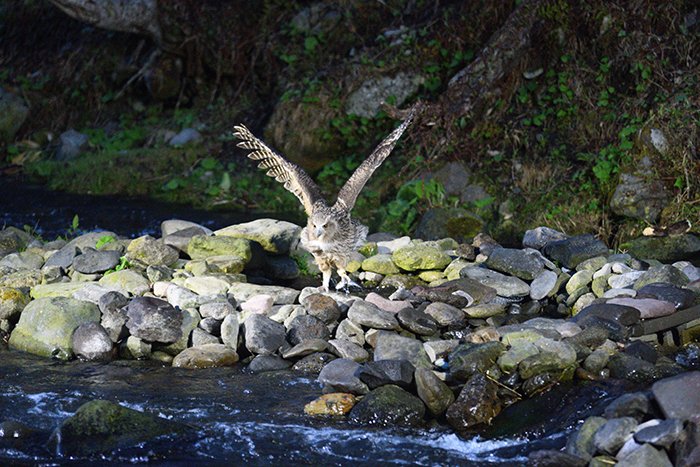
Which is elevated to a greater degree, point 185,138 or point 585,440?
point 185,138

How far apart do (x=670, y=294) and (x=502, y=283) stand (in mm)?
1441

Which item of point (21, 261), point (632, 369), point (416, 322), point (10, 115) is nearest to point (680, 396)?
point (632, 369)

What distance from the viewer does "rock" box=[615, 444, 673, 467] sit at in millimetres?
5109

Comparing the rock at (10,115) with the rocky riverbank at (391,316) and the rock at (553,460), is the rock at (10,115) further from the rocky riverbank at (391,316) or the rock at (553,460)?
the rock at (553,460)

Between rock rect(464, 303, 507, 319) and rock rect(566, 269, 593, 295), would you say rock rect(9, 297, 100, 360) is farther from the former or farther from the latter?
rock rect(566, 269, 593, 295)

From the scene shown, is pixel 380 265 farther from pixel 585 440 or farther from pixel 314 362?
pixel 585 440

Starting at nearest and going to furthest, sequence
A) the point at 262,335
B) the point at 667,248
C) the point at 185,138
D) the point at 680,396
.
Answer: the point at 680,396, the point at 262,335, the point at 667,248, the point at 185,138

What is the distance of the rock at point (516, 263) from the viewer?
335 inches

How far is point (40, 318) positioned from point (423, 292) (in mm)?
3154

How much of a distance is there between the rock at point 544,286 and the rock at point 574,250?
0.48 metres

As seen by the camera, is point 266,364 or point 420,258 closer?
point 266,364

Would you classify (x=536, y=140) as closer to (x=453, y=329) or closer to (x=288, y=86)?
(x=288, y=86)

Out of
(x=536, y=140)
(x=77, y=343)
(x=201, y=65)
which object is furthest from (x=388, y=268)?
(x=201, y=65)

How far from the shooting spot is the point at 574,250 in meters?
8.89
